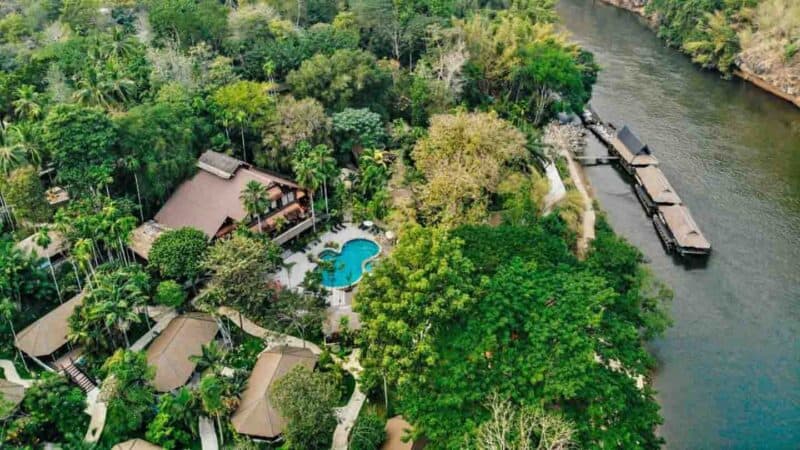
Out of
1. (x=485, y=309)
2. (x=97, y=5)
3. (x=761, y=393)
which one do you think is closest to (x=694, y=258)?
(x=761, y=393)

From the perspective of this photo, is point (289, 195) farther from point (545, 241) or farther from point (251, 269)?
point (545, 241)

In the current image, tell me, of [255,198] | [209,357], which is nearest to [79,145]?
[255,198]

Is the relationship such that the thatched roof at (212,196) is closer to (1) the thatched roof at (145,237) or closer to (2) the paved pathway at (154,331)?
(1) the thatched roof at (145,237)

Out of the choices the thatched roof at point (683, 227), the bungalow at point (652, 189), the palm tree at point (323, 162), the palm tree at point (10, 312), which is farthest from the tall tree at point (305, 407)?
the bungalow at point (652, 189)

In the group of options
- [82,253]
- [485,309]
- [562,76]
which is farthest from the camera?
[562,76]

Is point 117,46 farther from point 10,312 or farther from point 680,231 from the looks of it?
point 680,231
